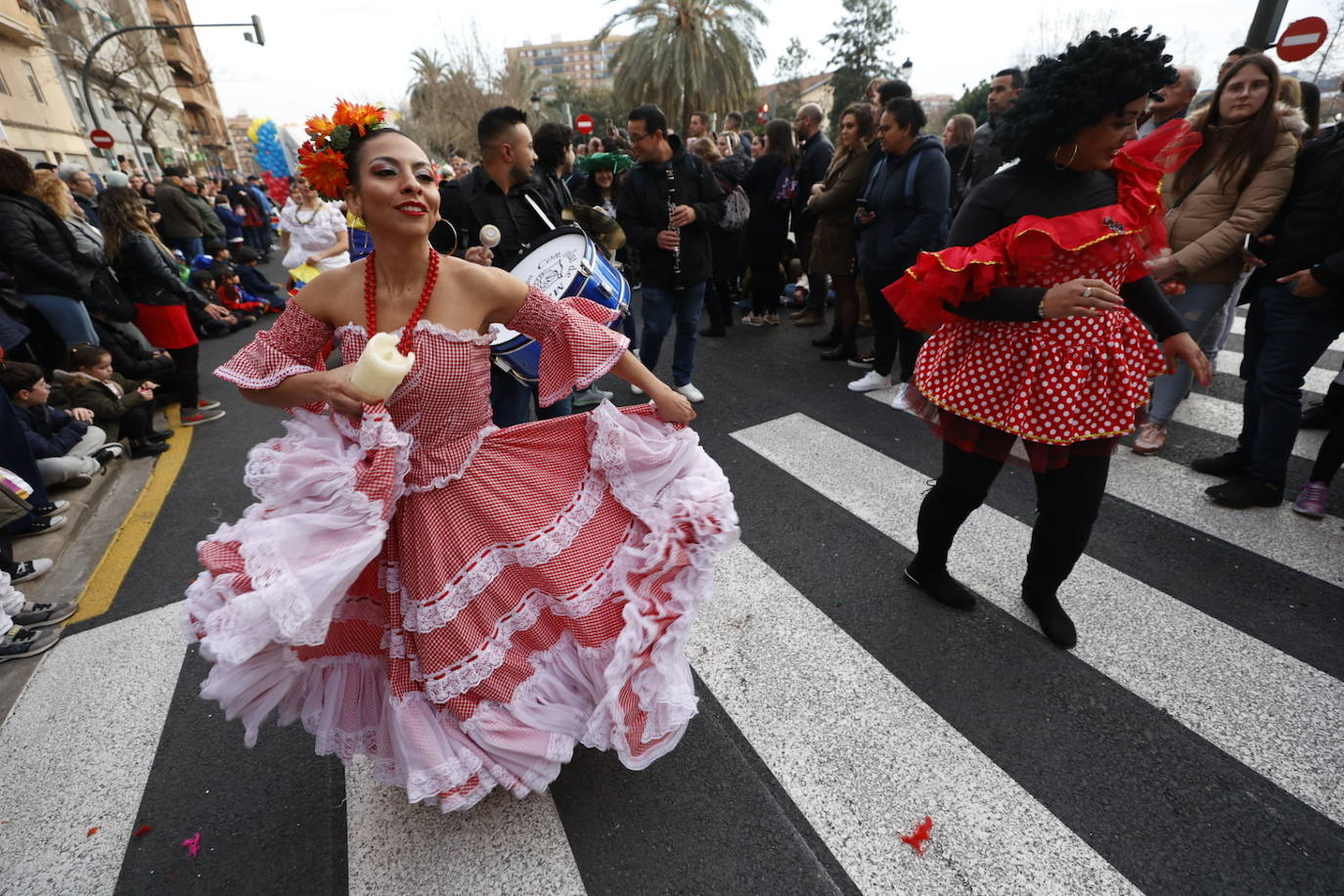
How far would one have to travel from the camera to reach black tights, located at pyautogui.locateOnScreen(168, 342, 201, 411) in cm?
566

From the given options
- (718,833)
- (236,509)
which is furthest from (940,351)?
(236,509)

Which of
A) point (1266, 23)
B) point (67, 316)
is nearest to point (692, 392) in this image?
point (67, 316)

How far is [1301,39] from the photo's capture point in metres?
6.00

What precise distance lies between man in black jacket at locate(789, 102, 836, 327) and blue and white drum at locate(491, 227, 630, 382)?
360cm

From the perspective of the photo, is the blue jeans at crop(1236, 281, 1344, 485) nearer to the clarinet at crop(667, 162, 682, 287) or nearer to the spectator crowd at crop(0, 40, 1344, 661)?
the spectator crowd at crop(0, 40, 1344, 661)

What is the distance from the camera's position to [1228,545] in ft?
10.5

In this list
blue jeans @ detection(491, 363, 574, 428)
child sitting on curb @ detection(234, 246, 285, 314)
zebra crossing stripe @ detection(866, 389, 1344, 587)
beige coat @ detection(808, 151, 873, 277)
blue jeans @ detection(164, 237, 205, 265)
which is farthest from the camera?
blue jeans @ detection(164, 237, 205, 265)

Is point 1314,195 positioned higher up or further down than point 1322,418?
higher up

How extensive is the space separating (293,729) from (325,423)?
1457 mm

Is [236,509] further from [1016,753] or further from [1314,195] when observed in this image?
[1314,195]

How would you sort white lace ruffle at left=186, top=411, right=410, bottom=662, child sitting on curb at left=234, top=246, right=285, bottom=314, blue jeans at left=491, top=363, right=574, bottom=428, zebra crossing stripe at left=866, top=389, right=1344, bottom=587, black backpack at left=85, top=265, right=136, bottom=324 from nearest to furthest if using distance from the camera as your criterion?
white lace ruffle at left=186, top=411, right=410, bottom=662 < zebra crossing stripe at left=866, top=389, right=1344, bottom=587 < blue jeans at left=491, top=363, right=574, bottom=428 < black backpack at left=85, top=265, right=136, bottom=324 < child sitting on curb at left=234, top=246, right=285, bottom=314

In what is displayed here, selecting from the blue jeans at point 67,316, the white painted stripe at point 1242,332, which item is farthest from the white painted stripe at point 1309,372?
the blue jeans at point 67,316

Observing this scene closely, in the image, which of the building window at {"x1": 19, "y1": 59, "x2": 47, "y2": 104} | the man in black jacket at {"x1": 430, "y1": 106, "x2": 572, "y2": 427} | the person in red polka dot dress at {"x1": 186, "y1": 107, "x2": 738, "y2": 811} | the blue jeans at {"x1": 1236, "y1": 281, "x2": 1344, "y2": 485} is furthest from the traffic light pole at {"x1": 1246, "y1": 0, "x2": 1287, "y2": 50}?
the building window at {"x1": 19, "y1": 59, "x2": 47, "y2": 104}

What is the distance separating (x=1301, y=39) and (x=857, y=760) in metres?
8.16
